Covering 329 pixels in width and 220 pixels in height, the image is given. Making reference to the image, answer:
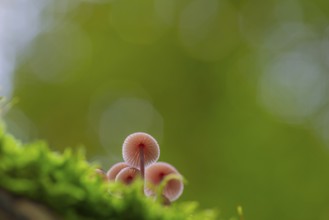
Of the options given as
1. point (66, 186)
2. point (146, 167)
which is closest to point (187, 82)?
point (146, 167)

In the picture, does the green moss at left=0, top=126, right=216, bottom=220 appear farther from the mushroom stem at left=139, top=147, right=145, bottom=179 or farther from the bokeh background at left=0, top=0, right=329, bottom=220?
the bokeh background at left=0, top=0, right=329, bottom=220

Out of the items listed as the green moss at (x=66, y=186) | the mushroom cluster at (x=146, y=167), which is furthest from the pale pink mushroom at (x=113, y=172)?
the green moss at (x=66, y=186)

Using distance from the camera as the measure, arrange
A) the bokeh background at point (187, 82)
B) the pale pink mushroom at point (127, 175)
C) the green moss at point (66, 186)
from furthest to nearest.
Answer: the bokeh background at point (187, 82), the pale pink mushroom at point (127, 175), the green moss at point (66, 186)

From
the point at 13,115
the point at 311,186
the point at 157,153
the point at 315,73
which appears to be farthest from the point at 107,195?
the point at 315,73

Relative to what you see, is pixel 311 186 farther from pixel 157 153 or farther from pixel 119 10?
pixel 157 153

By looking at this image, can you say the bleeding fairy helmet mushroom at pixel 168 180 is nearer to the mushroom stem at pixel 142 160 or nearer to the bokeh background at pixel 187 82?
the mushroom stem at pixel 142 160

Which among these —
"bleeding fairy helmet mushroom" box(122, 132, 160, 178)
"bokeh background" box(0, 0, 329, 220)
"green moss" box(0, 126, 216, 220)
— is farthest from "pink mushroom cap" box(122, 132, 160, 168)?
"bokeh background" box(0, 0, 329, 220)
